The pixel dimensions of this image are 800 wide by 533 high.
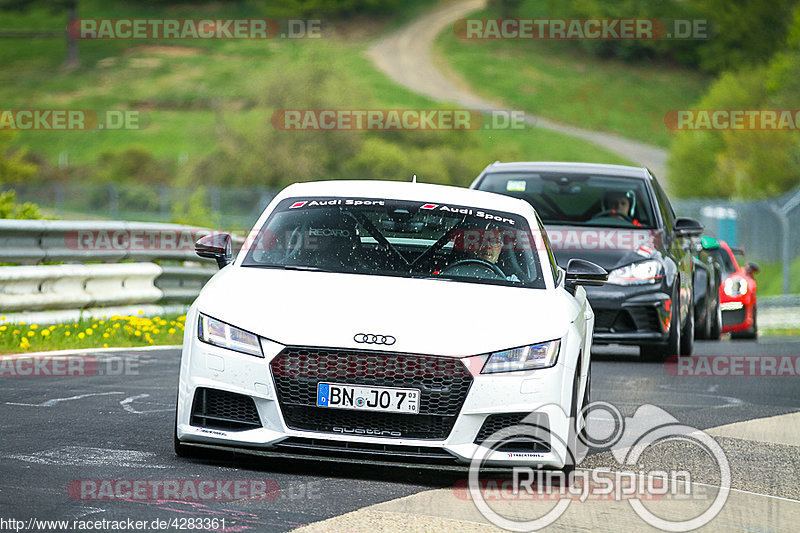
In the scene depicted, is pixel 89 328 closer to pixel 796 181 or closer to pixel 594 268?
pixel 594 268

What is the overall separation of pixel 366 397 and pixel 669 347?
7.60m

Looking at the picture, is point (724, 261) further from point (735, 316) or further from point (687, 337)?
point (687, 337)

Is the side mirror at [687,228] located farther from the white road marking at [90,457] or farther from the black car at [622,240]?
the white road marking at [90,457]

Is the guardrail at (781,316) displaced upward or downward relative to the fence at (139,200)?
downward

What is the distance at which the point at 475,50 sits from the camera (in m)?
134

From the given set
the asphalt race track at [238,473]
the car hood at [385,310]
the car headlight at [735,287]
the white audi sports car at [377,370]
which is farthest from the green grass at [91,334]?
the car headlight at [735,287]

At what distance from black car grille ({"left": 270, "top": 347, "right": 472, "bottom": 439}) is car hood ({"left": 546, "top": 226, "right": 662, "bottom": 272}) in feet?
20.9

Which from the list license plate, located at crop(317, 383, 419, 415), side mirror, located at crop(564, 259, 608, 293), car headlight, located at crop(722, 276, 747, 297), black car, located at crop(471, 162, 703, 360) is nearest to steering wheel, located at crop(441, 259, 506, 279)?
side mirror, located at crop(564, 259, 608, 293)

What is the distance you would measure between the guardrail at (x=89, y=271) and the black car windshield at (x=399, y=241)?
510 centimetres

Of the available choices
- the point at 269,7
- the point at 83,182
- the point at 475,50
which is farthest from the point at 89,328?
the point at 269,7

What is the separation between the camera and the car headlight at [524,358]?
6.66 m

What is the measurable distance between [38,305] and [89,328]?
1.79ft

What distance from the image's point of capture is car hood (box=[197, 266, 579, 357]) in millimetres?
6605

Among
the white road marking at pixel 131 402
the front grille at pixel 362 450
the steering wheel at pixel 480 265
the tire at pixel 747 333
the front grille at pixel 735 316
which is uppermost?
the steering wheel at pixel 480 265
